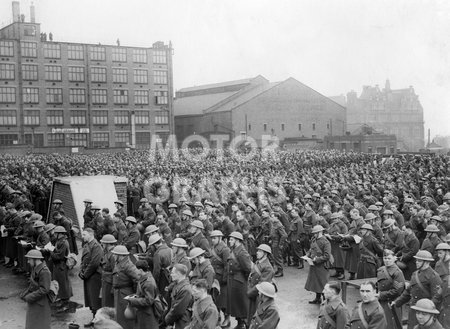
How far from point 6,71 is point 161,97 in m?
18.3

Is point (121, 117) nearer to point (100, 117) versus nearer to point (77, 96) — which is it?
point (100, 117)

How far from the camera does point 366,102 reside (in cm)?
8994

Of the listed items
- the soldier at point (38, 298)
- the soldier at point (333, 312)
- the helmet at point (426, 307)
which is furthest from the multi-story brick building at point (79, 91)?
the helmet at point (426, 307)

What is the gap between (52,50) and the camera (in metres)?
56.8

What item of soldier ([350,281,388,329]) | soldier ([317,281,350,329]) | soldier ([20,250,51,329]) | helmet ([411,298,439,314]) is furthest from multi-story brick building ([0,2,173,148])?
helmet ([411,298,439,314])

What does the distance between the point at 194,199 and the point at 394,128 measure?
7553 cm

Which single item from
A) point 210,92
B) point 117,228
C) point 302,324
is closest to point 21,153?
point 210,92

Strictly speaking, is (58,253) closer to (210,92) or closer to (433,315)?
(433,315)

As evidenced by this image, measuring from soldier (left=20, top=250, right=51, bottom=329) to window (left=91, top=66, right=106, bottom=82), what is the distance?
5348cm

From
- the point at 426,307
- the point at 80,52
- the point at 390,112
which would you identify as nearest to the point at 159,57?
the point at 80,52

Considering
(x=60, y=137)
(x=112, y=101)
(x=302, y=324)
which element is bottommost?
(x=302, y=324)

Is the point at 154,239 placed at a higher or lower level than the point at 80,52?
lower

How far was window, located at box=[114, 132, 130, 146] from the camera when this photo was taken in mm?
59781

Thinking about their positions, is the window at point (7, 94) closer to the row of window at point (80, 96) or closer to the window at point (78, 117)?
the row of window at point (80, 96)
